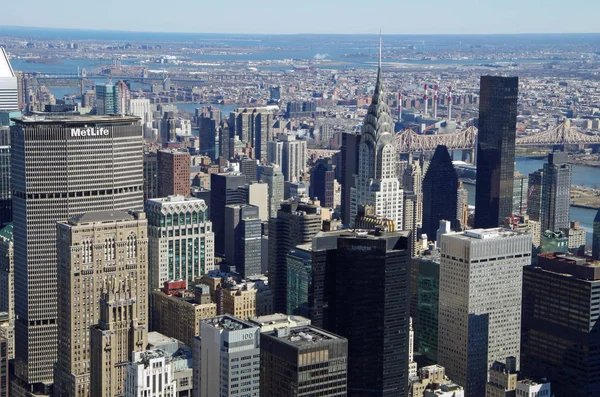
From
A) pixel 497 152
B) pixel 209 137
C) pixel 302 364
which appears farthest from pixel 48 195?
pixel 209 137

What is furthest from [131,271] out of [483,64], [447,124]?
[483,64]

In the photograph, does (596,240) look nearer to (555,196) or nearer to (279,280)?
(555,196)

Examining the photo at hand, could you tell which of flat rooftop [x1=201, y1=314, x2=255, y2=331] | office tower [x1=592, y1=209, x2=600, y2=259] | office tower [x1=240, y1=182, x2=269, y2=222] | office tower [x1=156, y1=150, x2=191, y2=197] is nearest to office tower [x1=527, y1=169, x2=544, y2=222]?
office tower [x1=592, y1=209, x2=600, y2=259]

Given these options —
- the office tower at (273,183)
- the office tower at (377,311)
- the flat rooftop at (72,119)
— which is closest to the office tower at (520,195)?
the office tower at (273,183)

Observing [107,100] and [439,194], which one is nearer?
[439,194]

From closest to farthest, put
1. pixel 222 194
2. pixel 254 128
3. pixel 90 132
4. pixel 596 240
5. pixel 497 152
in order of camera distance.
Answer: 1. pixel 90 132
2. pixel 596 240
3. pixel 222 194
4. pixel 497 152
5. pixel 254 128

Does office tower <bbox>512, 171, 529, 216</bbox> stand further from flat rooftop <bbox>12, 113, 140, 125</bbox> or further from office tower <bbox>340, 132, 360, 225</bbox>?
flat rooftop <bbox>12, 113, 140, 125</bbox>

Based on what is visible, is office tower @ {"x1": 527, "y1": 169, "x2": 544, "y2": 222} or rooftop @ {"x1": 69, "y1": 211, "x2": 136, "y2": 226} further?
office tower @ {"x1": 527, "y1": 169, "x2": 544, "y2": 222}
